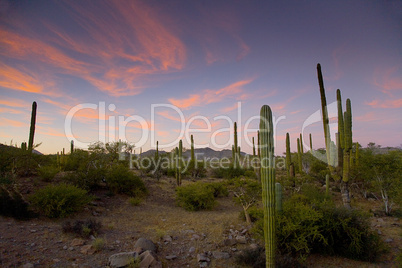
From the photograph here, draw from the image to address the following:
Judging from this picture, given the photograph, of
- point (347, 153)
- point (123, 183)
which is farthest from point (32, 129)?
point (347, 153)

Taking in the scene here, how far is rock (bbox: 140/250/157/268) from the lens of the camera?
5.00 meters

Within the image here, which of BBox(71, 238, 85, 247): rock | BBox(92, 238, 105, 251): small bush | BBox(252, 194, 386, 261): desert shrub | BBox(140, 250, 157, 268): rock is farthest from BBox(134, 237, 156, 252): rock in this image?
BBox(252, 194, 386, 261): desert shrub

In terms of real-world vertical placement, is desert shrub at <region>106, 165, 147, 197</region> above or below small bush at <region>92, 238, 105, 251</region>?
above

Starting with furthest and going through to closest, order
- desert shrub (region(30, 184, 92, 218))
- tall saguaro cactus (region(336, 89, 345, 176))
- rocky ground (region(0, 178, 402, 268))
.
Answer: tall saguaro cactus (region(336, 89, 345, 176)), desert shrub (region(30, 184, 92, 218)), rocky ground (region(0, 178, 402, 268))

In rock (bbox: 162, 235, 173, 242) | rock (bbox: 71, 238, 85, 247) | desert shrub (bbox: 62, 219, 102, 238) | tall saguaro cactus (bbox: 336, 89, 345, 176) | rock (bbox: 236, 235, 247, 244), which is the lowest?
rock (bbox: 236, 235, 247, 244)

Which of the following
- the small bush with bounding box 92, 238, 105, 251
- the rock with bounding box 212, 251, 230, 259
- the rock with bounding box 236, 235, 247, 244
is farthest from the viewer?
the rock with bounding box 236, 235, 247, 244

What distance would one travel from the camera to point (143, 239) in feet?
20.9

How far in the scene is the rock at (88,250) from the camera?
5596mm

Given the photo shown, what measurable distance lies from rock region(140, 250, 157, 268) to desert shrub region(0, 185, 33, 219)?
559 centimetres

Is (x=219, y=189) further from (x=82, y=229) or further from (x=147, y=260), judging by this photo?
(x=147, y=260)

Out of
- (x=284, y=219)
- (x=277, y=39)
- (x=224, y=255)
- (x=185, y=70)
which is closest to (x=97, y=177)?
(x=185, y=70)

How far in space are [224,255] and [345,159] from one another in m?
8.20

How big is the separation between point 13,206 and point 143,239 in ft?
17.8

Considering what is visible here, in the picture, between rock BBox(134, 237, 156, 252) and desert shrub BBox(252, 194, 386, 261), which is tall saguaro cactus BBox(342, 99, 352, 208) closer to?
desert shrub BBox(252, 194, 386, 261)
